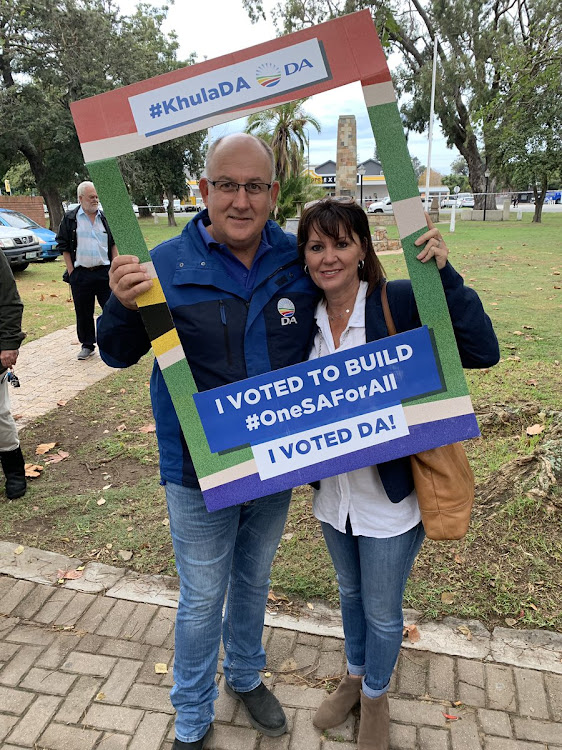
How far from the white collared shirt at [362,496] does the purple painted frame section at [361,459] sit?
0.11 metres

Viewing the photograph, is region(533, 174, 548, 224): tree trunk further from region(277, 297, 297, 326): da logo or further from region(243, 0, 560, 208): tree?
region(277, 297, 297, 326): da logo

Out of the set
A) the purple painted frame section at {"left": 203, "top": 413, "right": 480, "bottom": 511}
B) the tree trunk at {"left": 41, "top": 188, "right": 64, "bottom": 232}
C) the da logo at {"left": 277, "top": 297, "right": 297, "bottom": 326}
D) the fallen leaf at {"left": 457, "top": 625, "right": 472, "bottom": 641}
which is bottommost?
the fallen leaf at {"left": 457, "top": 625, "right": 472, "bottom": 641}

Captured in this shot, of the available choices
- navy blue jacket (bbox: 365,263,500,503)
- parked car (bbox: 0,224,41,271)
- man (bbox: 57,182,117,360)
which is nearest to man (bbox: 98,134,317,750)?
navy blue jacket (bbox: 365,263,500,503)

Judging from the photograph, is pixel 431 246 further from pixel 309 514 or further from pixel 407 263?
pixel 309 514

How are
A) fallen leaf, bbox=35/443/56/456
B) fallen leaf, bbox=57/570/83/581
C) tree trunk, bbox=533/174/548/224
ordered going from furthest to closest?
1. tree trunk, bbox=533/174/548/224
2. fallen leaf, bbox=35/443/56/456
3. fallen leaf, bbox=57/570/83/581

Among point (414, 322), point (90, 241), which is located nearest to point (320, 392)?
point (414, 322)

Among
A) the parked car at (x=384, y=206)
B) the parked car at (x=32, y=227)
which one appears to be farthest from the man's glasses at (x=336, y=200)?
the parked car at (x=32, y=227)

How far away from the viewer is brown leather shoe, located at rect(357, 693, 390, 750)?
2.19 metres

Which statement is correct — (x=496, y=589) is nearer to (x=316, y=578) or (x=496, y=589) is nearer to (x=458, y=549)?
(x=458, y=549)

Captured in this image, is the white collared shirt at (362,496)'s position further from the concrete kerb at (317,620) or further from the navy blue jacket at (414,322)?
the concrete kerb at (317,620)

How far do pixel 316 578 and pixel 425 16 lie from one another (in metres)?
31.6

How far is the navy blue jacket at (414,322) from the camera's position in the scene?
74.2 inches

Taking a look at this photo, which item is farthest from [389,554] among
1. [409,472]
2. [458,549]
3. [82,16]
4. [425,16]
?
[425,16]

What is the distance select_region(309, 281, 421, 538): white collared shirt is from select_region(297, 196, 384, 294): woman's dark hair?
0.05m
